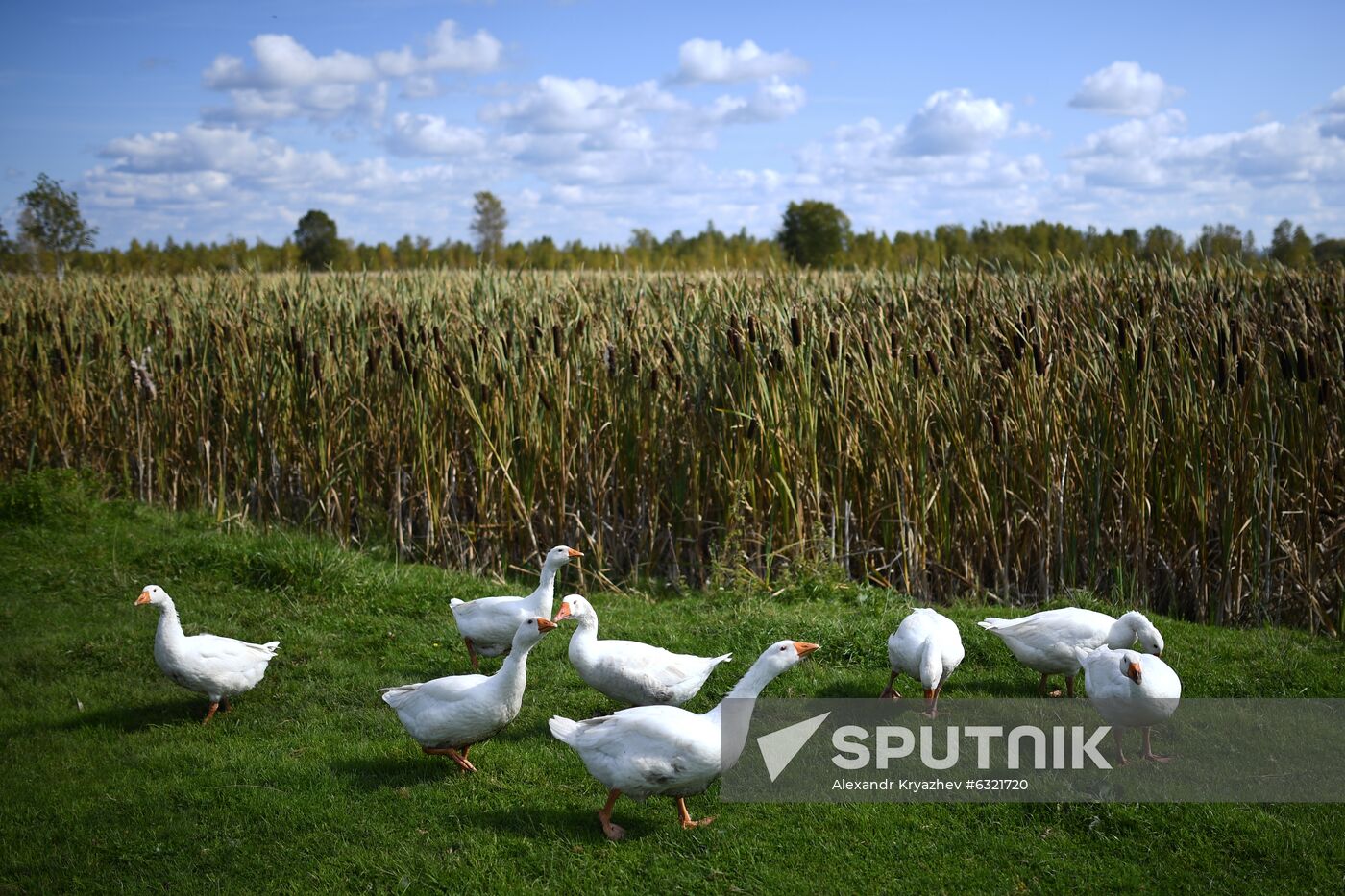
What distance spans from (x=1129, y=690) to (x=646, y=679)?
7.51ft

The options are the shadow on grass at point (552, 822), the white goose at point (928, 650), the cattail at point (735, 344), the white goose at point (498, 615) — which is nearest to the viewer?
the shadow on grass at point (552, 822)

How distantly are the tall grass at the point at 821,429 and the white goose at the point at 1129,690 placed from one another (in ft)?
9.51

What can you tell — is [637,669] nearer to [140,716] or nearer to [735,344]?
[140,716]

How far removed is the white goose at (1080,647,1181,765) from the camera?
4621 millimetres

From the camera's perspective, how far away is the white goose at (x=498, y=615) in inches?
234

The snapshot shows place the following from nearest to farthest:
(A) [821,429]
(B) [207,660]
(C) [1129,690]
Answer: (C) [1129,690]
(B) [207,660]
(A) [821,429]

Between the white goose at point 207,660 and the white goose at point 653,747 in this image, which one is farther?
the white goose at point 207,660

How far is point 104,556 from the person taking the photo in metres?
8.69

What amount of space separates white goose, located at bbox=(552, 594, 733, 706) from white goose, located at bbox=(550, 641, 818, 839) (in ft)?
2.29

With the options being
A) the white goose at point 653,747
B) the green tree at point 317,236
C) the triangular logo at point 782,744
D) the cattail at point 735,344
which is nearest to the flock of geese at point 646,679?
the white goose at point 653,747

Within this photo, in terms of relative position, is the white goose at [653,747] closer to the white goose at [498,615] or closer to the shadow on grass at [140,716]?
the white goose at [498,615]

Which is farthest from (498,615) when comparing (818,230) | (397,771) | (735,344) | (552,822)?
(818,230)

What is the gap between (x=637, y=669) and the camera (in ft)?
16.6

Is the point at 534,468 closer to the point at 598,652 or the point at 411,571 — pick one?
the point at 411,571
